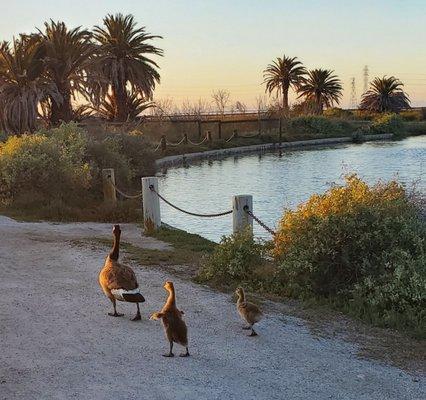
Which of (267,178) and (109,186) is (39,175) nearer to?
(109,186)

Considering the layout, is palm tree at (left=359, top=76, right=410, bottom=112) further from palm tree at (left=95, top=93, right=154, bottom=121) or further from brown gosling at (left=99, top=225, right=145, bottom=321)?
brown gosling at (left=99, top=225, right=145, bottom=321)

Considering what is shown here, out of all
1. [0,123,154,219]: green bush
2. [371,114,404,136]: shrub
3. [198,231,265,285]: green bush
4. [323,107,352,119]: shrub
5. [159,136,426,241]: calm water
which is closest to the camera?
[198,231,265,285]: green bush

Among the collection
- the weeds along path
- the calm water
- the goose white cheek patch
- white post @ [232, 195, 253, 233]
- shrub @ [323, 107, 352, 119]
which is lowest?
the calm water

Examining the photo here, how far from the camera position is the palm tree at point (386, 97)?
73.4m

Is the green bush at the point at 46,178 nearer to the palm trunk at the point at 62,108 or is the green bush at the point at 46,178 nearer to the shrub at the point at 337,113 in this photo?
the palm trunk at the point at 62,108

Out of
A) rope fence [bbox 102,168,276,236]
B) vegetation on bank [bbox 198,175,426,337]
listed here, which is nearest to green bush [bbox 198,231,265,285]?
vegetation on bank [bbox 198,175,426,337]

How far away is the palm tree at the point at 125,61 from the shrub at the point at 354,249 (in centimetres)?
3174

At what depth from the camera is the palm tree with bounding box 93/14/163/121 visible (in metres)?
37.7

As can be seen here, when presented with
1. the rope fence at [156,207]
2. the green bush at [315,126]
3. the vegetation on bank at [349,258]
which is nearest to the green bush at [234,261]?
the vegetation on bank at [349,258]

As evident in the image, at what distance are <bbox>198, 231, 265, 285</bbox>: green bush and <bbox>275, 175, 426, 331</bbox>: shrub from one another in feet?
1.38

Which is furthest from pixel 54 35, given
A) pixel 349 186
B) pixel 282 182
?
pixel 349 186

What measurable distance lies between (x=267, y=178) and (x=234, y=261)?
18634 millimetres

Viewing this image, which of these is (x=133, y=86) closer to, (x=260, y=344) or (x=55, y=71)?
(x=55, y=71)

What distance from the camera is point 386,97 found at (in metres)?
74.5
